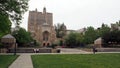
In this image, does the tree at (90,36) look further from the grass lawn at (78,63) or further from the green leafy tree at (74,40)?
the grass lawn at (78,63)

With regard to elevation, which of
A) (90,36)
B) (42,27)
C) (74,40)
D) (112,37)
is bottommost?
(74,40)

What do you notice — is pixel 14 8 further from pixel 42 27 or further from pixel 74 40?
pixel 42 27

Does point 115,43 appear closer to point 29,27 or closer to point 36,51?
point 36,51

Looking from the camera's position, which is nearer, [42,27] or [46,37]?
[42,27]

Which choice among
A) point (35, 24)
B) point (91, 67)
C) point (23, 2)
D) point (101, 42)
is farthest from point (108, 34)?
point (35, 24)

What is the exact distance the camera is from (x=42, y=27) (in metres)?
107

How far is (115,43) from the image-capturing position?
6706cm

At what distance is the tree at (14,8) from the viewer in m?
24.9

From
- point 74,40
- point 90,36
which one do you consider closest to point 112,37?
point 90,36

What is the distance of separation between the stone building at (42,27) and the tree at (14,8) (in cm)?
7802

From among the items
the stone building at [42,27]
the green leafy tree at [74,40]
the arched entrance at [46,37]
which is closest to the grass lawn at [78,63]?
the green leafy tree at [74,40]

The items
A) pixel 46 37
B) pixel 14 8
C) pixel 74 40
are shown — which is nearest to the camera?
pixel 14 8

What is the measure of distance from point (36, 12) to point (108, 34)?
61.0 metres

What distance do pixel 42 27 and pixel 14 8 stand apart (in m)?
81.8
